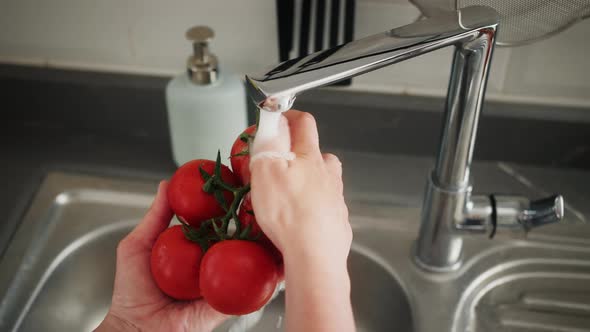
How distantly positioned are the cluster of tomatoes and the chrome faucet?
10cm

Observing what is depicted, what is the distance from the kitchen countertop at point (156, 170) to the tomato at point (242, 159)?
11.9 inches

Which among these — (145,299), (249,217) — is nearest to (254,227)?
(249,217)

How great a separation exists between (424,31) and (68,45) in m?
0.56

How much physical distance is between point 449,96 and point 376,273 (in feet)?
0.88

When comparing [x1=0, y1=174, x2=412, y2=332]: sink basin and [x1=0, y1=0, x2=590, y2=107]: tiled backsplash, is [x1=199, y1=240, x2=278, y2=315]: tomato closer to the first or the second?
[x1=0, y1=174, x2=412, y2=332]: sink basin

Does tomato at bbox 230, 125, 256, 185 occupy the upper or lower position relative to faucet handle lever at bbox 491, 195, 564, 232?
upper

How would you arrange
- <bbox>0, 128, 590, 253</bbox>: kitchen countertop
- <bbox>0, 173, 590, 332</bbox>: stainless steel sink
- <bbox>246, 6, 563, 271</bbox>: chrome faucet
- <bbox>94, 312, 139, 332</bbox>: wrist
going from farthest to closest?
<bbox>0, 128, 590, 253</bbox>: kitchen countertop
<bbox>0, 173, 590, 332</bbox>: stainless steel sink
<bbox>94, 312, 139, 332</bbox>: wrist
<bbox>246, 6, 563, 271</bbox>: chrome faucet

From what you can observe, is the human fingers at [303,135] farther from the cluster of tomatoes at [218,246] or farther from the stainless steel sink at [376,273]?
the stainless steel sink at [376,273]

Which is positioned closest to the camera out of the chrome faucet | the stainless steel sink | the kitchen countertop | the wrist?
the chrome faucet

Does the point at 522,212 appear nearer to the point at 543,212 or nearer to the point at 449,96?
the point at 543,212

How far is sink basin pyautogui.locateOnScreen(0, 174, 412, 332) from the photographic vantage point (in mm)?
741

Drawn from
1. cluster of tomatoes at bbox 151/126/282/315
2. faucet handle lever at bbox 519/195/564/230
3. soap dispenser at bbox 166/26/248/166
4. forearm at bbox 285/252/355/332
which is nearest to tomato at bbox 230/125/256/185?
cluster of tomatoes at bbox 151/126/282/315

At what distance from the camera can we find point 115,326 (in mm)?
615

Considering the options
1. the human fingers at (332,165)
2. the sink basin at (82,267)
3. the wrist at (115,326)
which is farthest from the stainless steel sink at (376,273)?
the human fingers at (332,165)
